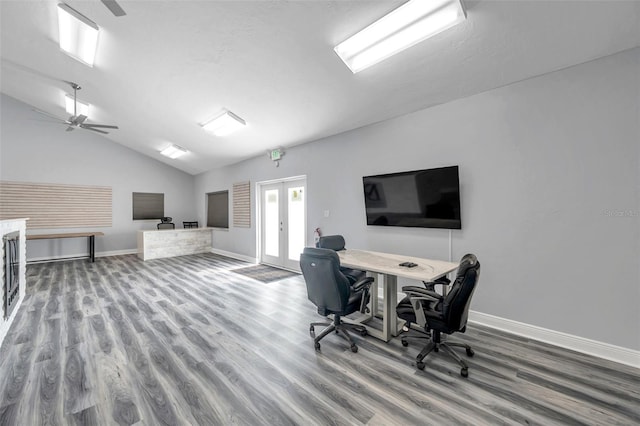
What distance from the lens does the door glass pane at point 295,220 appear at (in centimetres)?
528

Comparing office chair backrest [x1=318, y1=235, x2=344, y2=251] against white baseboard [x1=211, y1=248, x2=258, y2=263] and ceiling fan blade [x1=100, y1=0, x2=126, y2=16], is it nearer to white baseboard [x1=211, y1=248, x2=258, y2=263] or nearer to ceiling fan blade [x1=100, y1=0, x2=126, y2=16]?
ceiling fan blade [x1=100, y1=0, x2=126, y2=16]

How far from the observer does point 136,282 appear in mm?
4770

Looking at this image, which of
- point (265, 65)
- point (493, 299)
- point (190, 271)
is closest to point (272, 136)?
point (265, 65)

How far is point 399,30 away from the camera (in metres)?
2.32

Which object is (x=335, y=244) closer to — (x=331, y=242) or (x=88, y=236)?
(x=331, y=242)

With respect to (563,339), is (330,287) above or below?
above

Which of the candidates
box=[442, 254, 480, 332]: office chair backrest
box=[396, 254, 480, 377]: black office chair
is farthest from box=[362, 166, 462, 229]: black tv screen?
box=[442, 254, 480, 332]: office chair backrest

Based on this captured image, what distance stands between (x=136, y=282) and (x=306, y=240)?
3.32m

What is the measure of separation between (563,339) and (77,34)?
21.2 ft

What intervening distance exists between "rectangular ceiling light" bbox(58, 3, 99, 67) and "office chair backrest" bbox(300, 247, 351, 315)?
364 centimetres

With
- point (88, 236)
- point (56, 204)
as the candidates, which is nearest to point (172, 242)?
point (88, 236)

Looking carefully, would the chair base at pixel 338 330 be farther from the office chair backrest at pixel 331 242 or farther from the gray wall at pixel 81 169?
the gray wall at pixel 81 169

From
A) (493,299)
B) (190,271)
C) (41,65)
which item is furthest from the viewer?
(190,271)

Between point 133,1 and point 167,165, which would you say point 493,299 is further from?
point 167,165
